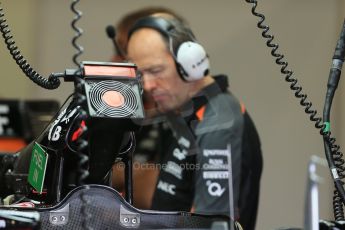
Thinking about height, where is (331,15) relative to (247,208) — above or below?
above

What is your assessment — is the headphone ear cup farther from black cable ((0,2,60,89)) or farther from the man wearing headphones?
black cable ((0,2,60,89))

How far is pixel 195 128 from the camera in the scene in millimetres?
2209

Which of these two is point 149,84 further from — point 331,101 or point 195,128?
point 331,101

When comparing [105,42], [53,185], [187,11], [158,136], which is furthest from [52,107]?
[53,185]

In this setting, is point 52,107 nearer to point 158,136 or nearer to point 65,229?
point 158,136

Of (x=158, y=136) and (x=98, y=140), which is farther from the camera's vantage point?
(x=158, y=136)

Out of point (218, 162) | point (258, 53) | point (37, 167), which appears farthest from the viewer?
point (258, 53)

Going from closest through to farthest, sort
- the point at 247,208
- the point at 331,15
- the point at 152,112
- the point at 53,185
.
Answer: the point at 53,185
the point at 247,208
the point at 152,112
the point at 331,15

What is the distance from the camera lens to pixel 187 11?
3.62 meters

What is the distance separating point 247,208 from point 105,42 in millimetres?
1575

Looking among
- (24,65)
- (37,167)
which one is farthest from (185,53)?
(37,167)

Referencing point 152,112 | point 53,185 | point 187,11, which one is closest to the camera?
point 53,185

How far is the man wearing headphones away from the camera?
6.82 ft

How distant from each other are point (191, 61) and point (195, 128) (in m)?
0.19
